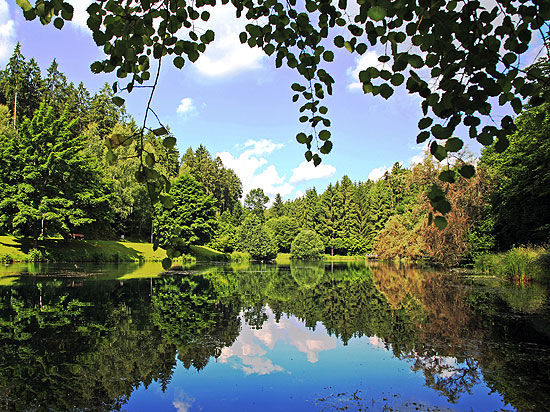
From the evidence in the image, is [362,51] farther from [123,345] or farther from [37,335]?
[37,335]

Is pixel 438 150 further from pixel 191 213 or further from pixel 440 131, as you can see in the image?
pixel 191 213

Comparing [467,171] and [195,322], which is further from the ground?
[467,171]

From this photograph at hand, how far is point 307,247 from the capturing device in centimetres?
6144

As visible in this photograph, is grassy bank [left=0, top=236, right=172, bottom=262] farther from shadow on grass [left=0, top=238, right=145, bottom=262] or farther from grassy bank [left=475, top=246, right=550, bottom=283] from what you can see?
grassy bank [left=475, top=246, right=550, bottom=283]

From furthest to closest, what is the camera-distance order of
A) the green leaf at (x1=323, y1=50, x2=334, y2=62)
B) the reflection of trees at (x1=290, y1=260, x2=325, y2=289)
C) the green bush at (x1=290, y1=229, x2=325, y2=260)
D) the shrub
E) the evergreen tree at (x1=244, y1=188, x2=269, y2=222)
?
1. the evergreen tree at (x1=244, y1=188, x2=269, y2=222)
2. the green bush at (x1=290, y1=229, x2=325, y2=260)
3. the shrub
4. the reflection of trees at (x1=290, y1=260, x2=325, y2=289)
5. the green leaf at (x1=323, y1=50, x2=334, y2=62)

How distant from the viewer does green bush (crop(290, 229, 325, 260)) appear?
2420 inches

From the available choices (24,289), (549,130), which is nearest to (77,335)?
(24,289)

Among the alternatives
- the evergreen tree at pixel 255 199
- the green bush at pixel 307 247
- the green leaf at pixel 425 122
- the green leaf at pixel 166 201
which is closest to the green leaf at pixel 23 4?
the green leaf at pixel 166 201

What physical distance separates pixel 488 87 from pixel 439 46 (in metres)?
0.32

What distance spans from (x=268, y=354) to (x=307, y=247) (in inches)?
2095

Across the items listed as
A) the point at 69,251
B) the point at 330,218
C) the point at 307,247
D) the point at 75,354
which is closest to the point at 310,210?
the point at 330,218

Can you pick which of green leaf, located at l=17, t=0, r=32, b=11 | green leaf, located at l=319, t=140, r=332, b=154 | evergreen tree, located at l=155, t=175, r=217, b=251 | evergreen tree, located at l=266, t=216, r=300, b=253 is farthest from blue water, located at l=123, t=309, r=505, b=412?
evergreen tree, located at l=266, t=216, r=300, b=253

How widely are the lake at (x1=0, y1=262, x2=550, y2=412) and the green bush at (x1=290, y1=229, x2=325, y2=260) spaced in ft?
153

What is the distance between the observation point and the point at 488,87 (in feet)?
5.94
